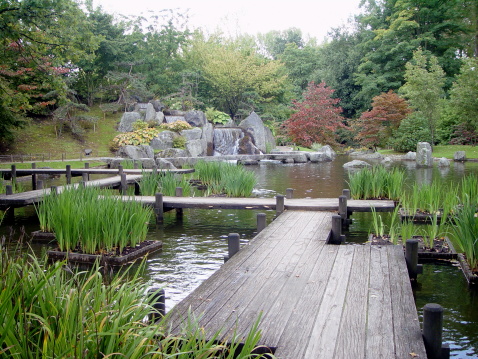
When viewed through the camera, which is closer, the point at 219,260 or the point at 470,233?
the point at 470,233

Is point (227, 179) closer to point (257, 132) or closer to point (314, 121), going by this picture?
point (257, 132)

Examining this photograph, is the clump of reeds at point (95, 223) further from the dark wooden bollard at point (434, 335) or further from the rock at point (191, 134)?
the rock at point (191, 134)

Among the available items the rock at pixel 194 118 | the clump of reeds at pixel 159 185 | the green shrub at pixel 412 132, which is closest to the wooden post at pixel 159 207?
the clump of reeds at pixel 159 185

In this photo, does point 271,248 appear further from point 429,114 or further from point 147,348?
point 429,114

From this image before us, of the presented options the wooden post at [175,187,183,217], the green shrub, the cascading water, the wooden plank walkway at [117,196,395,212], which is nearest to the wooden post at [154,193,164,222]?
the wooden plank walkway at [117,196,395,212]

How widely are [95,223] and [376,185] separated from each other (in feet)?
18.9

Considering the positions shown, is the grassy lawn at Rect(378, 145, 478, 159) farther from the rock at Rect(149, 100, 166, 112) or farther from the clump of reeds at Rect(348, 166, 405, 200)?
the clump of reeds at Rect(348, 166, 405, 200)

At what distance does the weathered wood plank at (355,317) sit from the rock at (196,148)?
17.4 meters

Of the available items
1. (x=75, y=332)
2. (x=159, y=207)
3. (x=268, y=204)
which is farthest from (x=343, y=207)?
(x=75, y=332)

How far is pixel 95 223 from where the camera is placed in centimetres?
575

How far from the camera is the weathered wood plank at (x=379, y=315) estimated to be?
2777 mm

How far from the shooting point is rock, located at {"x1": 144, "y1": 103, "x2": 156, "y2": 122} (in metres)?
23.6

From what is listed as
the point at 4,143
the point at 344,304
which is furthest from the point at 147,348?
the point at 4,143

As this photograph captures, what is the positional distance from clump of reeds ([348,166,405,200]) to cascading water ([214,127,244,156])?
50.1 feet
